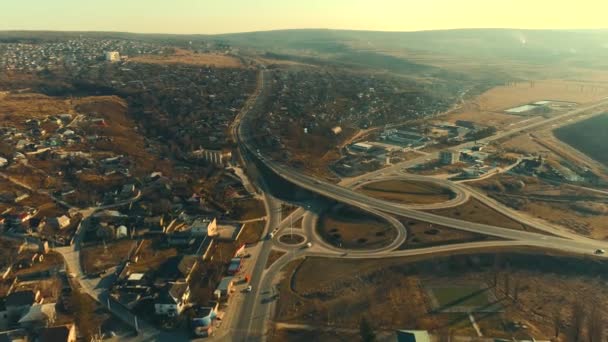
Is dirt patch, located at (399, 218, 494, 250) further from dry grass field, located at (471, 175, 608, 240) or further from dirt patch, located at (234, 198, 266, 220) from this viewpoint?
dirt patch, located at (234, 198, 266, 220)

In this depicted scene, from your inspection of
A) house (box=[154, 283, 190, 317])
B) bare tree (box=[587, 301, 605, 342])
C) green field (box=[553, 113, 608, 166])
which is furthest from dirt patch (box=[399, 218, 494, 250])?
green field (box=[553, 113, 608, 166])

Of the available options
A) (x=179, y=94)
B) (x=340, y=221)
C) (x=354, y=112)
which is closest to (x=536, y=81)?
(x=354, y=112)

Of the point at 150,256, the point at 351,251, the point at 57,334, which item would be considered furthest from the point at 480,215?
the point at 57,334

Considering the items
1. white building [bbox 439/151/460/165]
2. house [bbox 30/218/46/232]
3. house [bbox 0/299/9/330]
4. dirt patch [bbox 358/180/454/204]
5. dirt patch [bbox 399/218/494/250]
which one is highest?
white building [bbox 439/151/460/165]

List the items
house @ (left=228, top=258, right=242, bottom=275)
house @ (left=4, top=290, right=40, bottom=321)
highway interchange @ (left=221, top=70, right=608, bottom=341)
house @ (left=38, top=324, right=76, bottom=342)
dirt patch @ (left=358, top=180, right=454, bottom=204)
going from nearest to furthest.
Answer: house @ (left=38, top=324, right=76, bottom=342) < house @ (left=4, top=290, right=40, bottom=321) < highway interchange @ (left=221, top=70, right=608, bottom=341) < house @ (left=228, top=258, right=242, bottom=275) < dirt patch @ (left=358, top=180, right=454, bottom=204)

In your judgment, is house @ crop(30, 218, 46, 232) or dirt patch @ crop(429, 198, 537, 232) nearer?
house @ crop(30, 218, 46, 232)

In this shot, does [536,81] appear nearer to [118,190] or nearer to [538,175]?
[538,175]

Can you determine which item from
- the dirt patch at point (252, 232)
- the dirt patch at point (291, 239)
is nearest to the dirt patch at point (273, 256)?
the dirt patch at point (291, 239)
